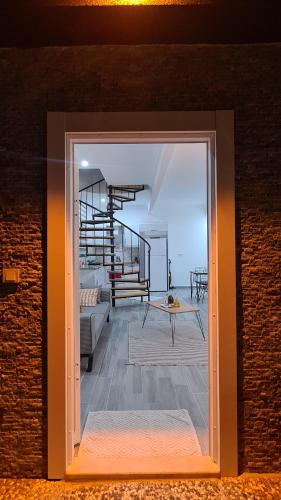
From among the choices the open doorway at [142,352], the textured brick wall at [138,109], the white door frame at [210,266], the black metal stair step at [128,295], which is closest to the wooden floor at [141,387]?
the open doorway at [142,352]

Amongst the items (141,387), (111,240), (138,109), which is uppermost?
(138,109)

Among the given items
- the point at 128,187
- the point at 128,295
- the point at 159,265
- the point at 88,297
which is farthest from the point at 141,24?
the point at 159,265

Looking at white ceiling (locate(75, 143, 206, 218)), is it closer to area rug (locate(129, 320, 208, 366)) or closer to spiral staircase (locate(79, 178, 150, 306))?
spiral staircase (locate(79, 178, 150, 306))

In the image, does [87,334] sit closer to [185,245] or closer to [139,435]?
[139,435]

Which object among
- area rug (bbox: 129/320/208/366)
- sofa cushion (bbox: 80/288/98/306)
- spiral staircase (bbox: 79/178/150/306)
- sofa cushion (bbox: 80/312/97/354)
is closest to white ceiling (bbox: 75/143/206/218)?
spiral staircase (bbox: 79/178/150/306)

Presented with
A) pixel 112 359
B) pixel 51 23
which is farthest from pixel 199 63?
pixel 112 359

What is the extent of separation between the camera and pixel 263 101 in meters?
1.89

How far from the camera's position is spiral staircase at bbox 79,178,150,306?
6781 millimetres

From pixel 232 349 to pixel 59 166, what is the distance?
5.15 feet

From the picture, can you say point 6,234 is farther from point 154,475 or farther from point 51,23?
point 154,475

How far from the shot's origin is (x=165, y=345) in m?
4.52

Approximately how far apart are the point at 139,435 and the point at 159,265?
8.11 metres

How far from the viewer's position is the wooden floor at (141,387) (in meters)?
2.73

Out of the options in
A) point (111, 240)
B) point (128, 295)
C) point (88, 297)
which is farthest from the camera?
point (128, 295)
